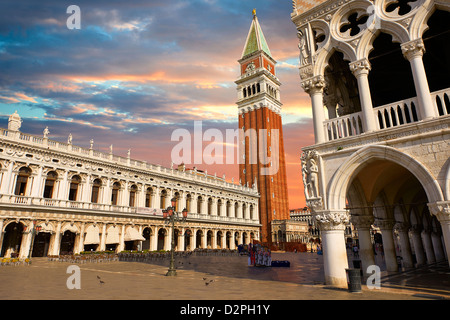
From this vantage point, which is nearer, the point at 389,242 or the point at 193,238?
the point at 389,242

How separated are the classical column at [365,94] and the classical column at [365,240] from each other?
4469 millimetres

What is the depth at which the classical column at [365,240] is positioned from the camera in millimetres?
11414

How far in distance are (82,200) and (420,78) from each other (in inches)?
1304

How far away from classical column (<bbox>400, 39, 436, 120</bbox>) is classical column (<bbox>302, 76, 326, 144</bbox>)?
2818mm

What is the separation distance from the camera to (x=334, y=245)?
9.25 metres

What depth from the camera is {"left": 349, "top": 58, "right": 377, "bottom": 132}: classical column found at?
9.25 metres

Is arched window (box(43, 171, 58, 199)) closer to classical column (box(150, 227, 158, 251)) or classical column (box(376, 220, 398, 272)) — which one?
classical column (box(150, 227, 158, 251))

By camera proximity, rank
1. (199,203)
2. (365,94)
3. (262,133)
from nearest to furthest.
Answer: (365,94) → (199,203) → (262,133)

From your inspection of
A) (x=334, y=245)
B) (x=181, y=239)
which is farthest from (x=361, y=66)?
(x=181, y=239)

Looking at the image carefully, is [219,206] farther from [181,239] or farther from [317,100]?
[317,100]

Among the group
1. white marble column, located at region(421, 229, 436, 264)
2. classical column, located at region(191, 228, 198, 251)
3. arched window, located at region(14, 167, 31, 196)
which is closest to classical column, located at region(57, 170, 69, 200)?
arched window, located at region(14, 167, 31, 196)

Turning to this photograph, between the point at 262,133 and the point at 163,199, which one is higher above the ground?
the point at 262,133
